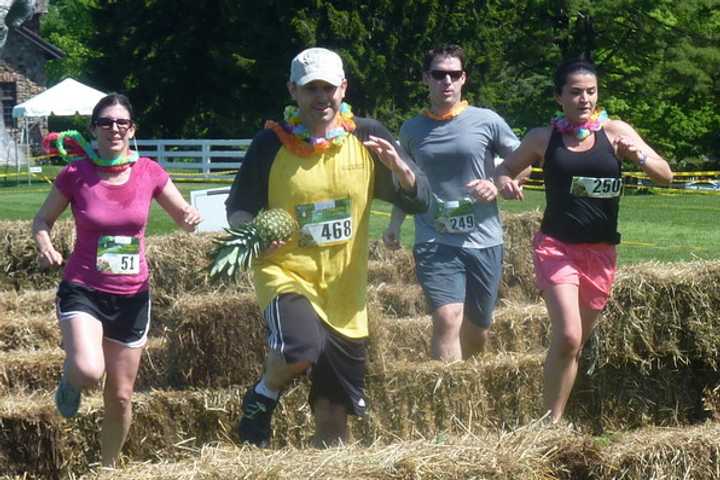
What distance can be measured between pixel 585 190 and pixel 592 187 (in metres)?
0.04

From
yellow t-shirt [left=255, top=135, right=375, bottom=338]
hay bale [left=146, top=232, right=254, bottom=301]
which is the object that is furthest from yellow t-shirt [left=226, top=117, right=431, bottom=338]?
hay bale [left=146, top=232, right=254, bottom=301]

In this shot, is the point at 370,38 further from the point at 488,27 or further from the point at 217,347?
the point at 217,347

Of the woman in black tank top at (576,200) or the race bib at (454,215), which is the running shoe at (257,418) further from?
the race bib at (454,215)

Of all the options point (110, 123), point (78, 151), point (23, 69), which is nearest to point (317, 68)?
point (110, 123)

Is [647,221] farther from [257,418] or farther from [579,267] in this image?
[257,418]

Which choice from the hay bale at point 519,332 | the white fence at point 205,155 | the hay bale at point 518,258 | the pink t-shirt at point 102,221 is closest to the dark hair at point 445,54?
the hay bale at point 519,332

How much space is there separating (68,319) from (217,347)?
1917 millimetres

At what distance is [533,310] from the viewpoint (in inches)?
384

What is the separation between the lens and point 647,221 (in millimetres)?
20281

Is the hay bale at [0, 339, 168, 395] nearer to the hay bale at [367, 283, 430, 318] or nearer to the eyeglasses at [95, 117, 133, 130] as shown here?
the eyeglasses at [95, 117, 133, 130]

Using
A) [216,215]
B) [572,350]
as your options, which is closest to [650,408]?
[572,350]

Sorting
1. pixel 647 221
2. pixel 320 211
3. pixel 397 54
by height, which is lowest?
pixel 647 221

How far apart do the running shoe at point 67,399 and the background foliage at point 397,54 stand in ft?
108

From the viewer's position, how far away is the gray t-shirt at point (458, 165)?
8305 mm
